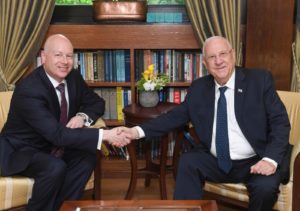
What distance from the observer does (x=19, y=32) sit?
329 cm

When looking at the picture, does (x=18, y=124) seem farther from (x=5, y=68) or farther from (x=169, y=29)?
(x=169, y=29)

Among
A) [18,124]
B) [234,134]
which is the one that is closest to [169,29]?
[234,134]

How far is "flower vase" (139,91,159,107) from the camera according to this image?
3.12 meters

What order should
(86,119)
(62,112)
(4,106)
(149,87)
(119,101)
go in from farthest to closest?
(119,101), (149,87), (4,106), (86,119), (62,112)

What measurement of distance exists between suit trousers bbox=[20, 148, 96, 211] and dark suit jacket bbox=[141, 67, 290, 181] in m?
0.70

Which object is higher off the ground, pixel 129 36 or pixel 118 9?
pixel 118 9

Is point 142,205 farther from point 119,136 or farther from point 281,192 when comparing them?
point 281,192

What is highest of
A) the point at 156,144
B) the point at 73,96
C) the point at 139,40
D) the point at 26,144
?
the point at 139,40

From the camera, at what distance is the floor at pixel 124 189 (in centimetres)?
321

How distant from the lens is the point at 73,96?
272cm

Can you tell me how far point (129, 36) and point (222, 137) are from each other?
4.15ft

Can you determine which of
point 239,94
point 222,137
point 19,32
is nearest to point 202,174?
point 222,137

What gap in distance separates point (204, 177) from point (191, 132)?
1.18ft

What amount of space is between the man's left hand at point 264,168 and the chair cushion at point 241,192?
100mm
